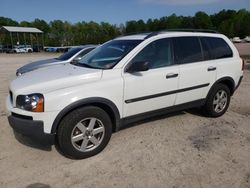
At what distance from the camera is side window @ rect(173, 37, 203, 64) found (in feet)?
16.1

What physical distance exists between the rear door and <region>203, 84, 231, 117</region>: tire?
20 centimetres

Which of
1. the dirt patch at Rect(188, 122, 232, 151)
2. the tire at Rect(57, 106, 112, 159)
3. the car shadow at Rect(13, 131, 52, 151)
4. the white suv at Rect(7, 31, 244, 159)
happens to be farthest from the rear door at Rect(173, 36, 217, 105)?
the car shadow at Rect(13, 131, 52, 151)

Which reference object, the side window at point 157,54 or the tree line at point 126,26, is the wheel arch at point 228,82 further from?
the tree line at point 126,26

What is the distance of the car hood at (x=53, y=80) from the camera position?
374 centimetres

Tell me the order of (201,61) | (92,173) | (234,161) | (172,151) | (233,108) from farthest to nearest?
(233,108)
(201,61)
(172,151)
(234,161)
(92,173)

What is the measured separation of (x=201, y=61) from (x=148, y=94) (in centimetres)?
144

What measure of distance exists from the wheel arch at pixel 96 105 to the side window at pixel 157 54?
33.5 inches

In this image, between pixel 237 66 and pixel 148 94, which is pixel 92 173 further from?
pixel 237 66

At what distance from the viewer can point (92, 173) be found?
3666 millimetres

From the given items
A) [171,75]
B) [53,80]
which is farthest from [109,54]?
[53,80]

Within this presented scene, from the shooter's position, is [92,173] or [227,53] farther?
[227,53]

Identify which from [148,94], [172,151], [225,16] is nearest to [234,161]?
[172,151]

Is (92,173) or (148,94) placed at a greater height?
(148,94)

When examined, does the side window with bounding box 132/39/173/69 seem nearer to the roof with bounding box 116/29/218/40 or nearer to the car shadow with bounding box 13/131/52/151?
the roof with bounding box 116/29/218/40
